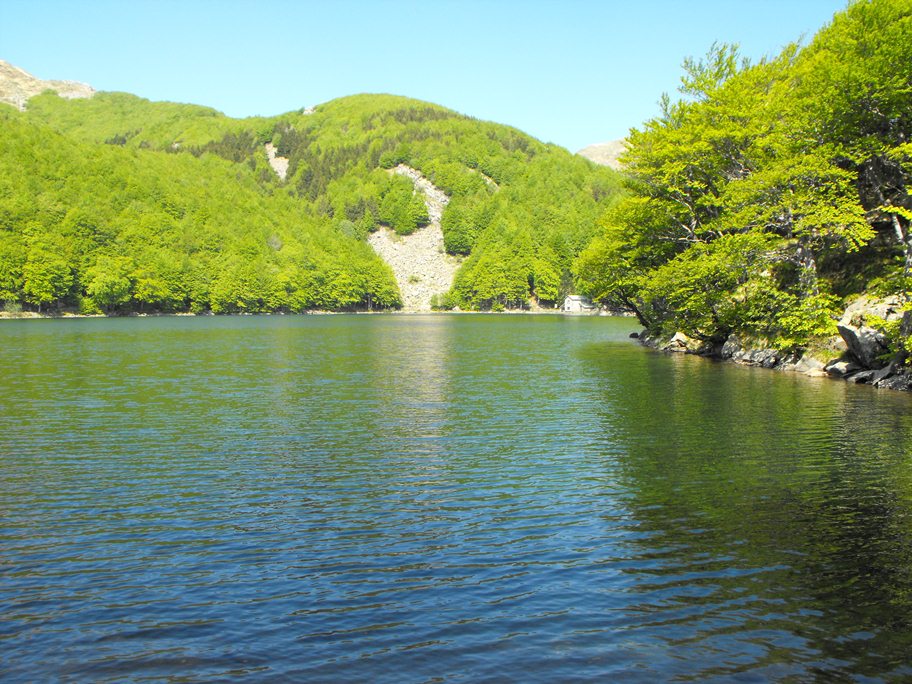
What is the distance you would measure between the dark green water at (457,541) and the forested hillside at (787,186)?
16.6 m

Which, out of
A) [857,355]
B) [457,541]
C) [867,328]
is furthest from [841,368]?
[457,541]

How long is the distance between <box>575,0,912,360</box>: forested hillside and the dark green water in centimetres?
1660

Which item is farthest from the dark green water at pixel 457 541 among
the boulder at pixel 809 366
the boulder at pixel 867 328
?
the boulder at pixel 809 366

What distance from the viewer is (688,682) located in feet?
35.0

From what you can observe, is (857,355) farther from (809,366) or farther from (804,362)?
(804,362)

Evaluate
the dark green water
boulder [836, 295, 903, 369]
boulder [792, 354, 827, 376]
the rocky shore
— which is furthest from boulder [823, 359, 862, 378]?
the dark green water

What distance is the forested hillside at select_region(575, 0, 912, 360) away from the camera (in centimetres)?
4531

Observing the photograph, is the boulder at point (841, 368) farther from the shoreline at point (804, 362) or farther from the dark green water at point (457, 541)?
the dark green water at point (457, 541)

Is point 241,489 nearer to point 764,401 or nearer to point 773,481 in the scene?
point 773,481

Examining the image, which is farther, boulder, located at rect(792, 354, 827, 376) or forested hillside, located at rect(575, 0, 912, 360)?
boulder, located at rect(792, 354, 827, 376)

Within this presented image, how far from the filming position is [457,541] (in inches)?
663

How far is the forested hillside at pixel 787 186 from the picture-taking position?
45.3 meters

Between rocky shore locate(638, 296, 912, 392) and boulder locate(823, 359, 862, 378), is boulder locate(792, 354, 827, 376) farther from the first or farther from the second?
boulder locate(823, 359, 862, 378)

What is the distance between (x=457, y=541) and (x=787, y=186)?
46219mm
